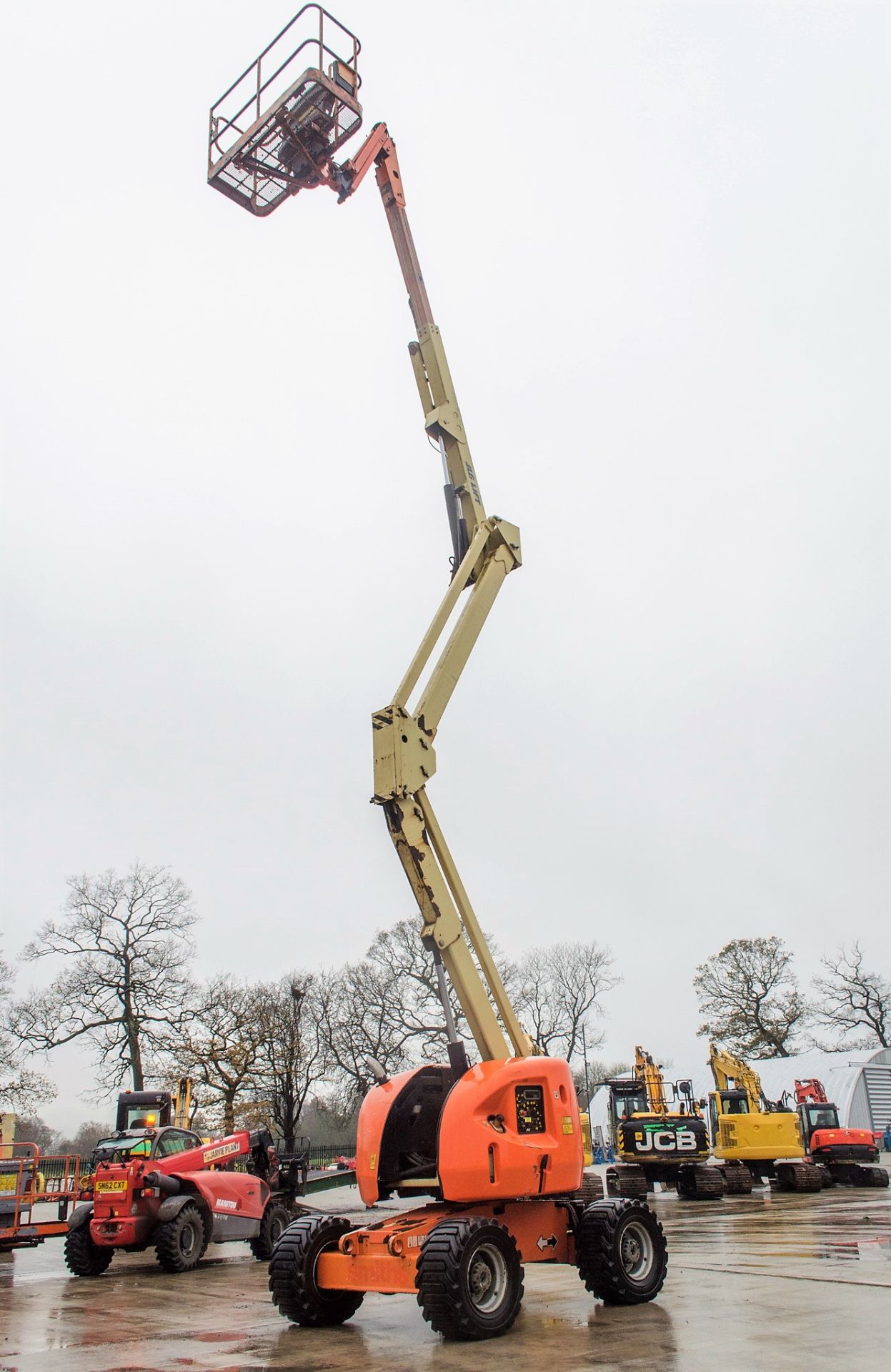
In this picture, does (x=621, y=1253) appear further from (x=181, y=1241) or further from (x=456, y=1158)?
(x=181, y=1241)

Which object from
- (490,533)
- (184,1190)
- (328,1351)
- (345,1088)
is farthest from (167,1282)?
(345,1088)

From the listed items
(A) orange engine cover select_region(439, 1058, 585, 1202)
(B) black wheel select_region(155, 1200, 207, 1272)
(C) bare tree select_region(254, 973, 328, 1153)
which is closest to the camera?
(A) orange engine cover select_region(439, 1058, 585, 1202)

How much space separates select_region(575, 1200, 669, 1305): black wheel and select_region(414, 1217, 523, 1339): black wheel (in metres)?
1.06

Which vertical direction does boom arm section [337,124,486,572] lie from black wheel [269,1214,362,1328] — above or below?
above

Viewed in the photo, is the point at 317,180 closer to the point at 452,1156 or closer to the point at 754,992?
the point at 452,1156

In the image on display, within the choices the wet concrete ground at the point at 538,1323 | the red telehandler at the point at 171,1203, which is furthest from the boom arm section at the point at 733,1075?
the red telehandler at the point at 171,1203

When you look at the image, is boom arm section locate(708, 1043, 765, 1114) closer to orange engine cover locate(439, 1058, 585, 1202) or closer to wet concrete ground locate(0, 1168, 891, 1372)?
wet concrete ground locate(0, 1168, 891, 1372)

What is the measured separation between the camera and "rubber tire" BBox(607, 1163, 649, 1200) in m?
25.2

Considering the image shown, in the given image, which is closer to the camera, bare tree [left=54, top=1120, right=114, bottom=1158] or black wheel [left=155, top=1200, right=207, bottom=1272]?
black wheel [left=155, top=1200, right=207, bottom=1272]

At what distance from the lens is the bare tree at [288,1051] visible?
41406mm

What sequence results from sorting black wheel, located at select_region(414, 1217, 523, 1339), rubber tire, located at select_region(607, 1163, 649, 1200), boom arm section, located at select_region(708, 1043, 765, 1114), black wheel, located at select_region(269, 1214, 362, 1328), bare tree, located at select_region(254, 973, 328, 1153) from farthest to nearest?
bare tree, located at select_region(254, 973, 328, 1153), boom arm section, located at select_region(708, 1043, 765, 1114), rubber tire, located at select_region(607, 1163, 649, 1200), black wheel, located at select_region(269, 1214, 362, 1328), black wheel, located at select_region(414, 1217, 523, 1339)

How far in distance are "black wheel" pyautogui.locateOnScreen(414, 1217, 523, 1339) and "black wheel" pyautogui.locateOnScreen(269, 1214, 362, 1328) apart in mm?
1304

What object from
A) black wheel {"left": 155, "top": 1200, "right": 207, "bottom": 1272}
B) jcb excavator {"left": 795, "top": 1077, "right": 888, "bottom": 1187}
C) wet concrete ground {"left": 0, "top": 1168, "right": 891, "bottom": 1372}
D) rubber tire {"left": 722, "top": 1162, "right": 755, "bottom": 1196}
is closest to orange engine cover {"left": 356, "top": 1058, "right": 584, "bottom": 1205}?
wet concrete ground {"left": 0, "top": 1168, "right": 891, "bottom": 1372}

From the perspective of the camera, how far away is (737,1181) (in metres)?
26.4
